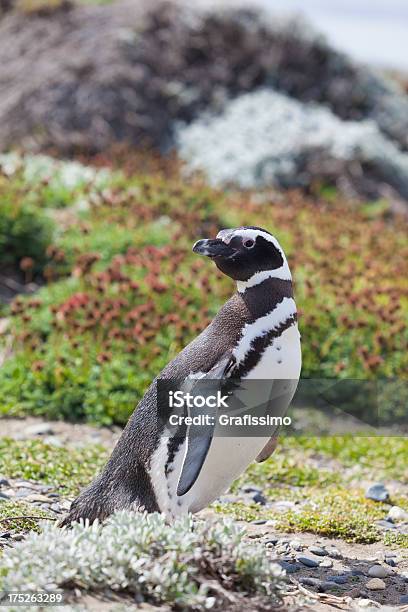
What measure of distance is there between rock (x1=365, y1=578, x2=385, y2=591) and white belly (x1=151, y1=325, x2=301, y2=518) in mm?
952

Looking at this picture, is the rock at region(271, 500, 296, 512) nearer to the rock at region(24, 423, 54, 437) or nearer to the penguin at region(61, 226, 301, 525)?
the penguin at region(61, 226, 301, 525)

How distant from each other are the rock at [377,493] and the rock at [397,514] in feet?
0.87

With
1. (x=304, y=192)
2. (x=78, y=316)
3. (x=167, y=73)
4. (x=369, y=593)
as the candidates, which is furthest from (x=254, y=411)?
(x=167, y=73)

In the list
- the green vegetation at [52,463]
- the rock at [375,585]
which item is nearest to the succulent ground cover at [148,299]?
the green vegetation at [52,463]

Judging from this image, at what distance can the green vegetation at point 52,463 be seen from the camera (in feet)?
18.8

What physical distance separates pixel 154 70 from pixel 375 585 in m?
13.1

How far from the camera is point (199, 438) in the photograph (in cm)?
395

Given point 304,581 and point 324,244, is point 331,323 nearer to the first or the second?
point 324,244

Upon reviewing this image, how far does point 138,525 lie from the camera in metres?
3.65

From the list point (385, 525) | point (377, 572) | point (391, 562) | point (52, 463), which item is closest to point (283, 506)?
point (385, 525)

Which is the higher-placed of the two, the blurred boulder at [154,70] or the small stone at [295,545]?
the small stone at [295,545]

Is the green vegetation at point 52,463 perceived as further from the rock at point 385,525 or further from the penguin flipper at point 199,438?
the rock at point 385,525

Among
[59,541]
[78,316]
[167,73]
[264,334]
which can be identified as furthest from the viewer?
[167,73]

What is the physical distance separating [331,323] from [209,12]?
9815 mm
